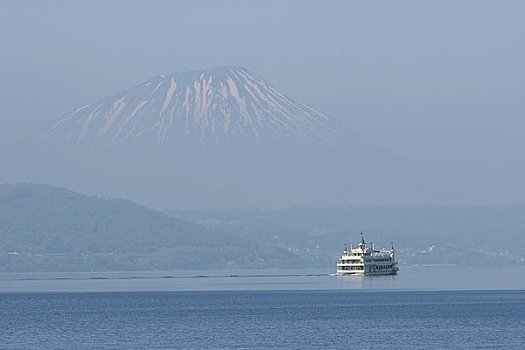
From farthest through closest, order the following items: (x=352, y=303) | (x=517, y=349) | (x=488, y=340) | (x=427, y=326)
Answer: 1. (x=352, y=303)
2. (x=427, y=326)
3. (x=488, y=340)
4. (x=517, y=349)

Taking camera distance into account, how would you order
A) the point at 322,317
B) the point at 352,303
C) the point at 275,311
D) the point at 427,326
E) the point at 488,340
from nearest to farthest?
the point at 488,340 < the point at 427,326 < the point at 322,317 < the point at 275,311 < the point at 352,303

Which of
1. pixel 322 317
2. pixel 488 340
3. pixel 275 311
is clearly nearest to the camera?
pixel 488 340

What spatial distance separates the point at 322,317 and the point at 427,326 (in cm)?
1679

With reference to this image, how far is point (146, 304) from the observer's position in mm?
181250

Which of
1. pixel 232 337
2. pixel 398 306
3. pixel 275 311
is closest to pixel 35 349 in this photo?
pixel 232 337

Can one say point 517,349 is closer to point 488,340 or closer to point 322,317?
point 488,340

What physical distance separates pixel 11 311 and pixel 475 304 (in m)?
46.3

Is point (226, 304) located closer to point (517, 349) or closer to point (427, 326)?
point (427, 326)

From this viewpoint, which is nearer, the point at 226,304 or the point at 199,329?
the point at 199,329

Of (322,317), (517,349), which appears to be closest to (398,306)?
(322,317)

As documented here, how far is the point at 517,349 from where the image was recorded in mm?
110875

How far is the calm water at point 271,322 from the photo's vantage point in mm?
119500

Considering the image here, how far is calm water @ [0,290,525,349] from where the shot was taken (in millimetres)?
119500

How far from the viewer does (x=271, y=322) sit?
470 ft
